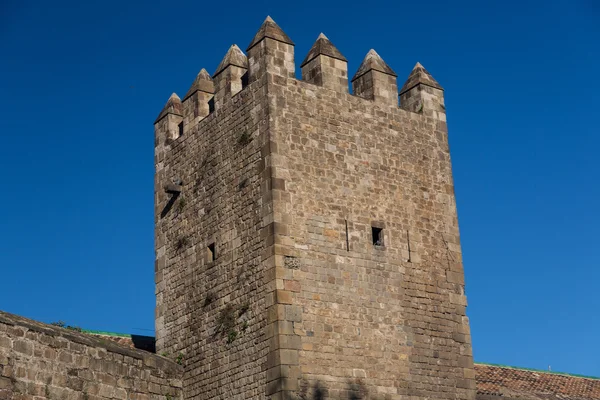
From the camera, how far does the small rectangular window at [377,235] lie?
63.6 feet

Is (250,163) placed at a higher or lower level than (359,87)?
lower

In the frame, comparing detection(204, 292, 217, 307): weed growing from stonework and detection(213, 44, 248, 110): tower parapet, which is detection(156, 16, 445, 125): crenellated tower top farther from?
detection(204, 292, 217, 307): weed growing from stonework

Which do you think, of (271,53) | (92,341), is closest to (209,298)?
(92,341)

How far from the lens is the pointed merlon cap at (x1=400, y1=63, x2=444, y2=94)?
843 inches

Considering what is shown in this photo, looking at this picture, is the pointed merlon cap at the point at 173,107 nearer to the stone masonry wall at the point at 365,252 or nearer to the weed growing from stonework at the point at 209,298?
the stone masonry wall at the point at 365,252

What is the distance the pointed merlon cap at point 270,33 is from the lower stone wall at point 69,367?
6.07 meters

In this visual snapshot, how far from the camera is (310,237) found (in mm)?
18422

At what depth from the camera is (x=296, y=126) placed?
62.4ft

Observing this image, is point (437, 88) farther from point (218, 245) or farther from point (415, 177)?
point (218, 245)

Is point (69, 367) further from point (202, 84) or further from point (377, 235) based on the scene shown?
point (202, 84)

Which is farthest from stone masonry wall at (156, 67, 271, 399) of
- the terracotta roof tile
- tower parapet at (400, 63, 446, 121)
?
the terracotta roof tile

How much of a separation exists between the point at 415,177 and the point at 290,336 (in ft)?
15.5

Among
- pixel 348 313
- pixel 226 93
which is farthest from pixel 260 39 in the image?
pixel 348 313

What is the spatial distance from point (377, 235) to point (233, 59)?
4.41 meters
